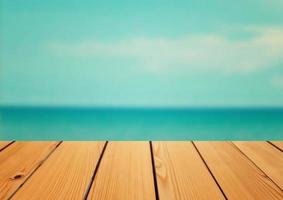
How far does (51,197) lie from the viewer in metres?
0.90

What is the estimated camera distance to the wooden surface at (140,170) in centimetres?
94

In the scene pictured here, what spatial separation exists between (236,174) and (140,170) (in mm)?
320

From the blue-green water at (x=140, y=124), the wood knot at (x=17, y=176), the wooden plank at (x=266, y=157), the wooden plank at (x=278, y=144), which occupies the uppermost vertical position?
the blue-green water at (x=140, y=124)

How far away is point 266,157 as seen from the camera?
1.30 m

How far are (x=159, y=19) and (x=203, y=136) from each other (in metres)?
2.31

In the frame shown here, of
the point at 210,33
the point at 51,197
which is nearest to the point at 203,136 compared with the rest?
the point at 210,33

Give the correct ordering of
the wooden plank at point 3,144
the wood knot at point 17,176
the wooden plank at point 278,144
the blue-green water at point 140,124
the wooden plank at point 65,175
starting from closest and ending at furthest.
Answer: the wooden plank at point 65,175
the wood knot at point 17,176
the wooden plank at point 3,144
the wooden plank at point 278,144
the blue-green water at point 140,124

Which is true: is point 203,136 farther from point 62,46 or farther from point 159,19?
point 62,46

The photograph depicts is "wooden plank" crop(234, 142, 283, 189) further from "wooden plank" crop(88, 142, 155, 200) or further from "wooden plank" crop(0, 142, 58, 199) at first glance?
"wooden plank" crop(0, 142, 58, 199)

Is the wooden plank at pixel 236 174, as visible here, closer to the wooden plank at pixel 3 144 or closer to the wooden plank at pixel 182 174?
the wooden plank at pixel 182 174

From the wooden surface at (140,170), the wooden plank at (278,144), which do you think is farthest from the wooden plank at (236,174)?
the wooden plank at (278,144)

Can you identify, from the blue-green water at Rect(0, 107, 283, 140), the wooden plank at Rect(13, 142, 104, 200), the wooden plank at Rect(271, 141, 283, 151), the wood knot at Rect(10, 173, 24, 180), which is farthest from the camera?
the blue-green water at Rect(0, 107, 283, 140)

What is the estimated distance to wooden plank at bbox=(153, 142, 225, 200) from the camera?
0.94m

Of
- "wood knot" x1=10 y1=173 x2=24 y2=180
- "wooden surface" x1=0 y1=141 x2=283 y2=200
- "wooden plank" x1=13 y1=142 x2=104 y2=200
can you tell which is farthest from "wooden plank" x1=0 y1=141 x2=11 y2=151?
"wood knot" x1=10 y1=173 x2=24 y2=180
